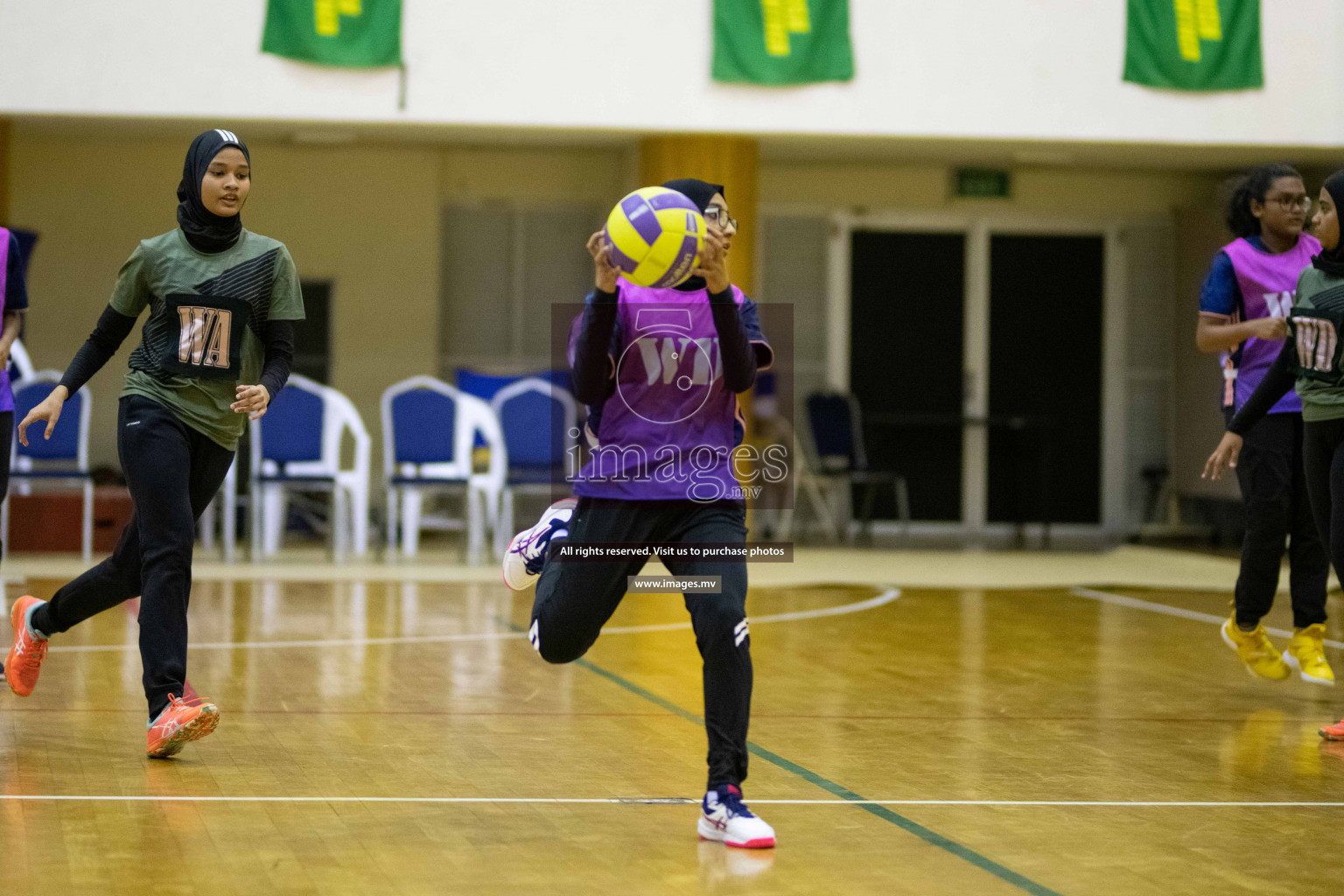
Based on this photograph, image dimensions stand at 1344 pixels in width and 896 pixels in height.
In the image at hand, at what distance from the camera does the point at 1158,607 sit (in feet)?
28.6

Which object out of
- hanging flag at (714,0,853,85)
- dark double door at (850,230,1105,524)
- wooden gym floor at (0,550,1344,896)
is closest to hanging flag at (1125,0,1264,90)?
hanging flag at (714,0,853,85)

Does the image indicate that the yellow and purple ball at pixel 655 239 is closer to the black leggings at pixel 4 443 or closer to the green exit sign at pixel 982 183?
the black leggings at pixel 4 443

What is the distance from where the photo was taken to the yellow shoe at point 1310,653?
5406mm

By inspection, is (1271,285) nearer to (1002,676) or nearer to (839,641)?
(1002,676)

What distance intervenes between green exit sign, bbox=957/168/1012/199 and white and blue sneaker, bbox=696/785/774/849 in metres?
11.4

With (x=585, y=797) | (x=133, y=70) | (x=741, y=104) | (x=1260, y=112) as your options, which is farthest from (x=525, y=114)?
(x=585, y=797)

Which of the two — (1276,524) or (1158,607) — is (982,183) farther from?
(1276,524)

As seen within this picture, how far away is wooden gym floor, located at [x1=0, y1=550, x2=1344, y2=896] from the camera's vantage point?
312 centimetres

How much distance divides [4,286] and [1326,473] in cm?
430

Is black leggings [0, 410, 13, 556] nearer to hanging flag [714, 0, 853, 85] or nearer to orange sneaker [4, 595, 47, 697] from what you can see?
orange sneaker [4, 595, 47, 697]

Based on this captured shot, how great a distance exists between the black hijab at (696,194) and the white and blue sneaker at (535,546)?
2.33 feet

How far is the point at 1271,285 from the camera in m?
5.46

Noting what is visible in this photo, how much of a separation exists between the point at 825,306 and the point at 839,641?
24.7 feet

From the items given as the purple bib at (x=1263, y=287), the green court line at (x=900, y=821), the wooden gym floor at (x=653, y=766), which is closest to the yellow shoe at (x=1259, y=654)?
the wooden gym floor at (x=653, y=766)
